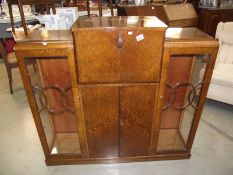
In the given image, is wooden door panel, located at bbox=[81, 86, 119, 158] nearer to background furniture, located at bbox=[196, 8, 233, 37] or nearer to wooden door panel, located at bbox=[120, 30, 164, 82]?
wooden door panel, located at bbox=[120, 30, 164, 82]

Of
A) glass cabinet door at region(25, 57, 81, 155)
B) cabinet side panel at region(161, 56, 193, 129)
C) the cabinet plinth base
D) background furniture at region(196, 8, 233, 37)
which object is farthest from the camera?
background furniture at region(196, 8, 233, 37)

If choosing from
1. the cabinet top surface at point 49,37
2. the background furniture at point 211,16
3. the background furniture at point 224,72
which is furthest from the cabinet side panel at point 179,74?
the background furniture at point 211,16

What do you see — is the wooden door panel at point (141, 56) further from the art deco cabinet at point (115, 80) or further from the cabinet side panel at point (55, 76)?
the cabinet side panel at point (55, 76)

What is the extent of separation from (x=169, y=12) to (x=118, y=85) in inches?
108

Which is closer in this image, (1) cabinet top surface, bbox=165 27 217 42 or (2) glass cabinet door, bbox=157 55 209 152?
(1) cabinet top surface, bbox=165 27 217 42

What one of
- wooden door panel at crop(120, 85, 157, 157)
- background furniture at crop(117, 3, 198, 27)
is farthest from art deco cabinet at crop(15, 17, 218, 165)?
background furniture at crop(117, 3, 198, 27)

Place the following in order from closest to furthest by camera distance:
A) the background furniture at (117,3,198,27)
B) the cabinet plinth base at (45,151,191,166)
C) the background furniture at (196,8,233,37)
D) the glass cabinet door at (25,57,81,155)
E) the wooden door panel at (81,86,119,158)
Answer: the wooden door panel at (81,86,119,158), the glass cabinet door at (25,57,81,155), the cabinet plinth base at (45,151,191,166), the background furniture at (117,3,198,27), the background furniture at (196,8,233,37)

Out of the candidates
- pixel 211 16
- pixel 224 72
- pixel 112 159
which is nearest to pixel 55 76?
pixel 112 159

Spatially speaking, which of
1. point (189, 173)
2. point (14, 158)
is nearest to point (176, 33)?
point (189, 173)

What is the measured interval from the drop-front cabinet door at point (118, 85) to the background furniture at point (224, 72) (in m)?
1.15

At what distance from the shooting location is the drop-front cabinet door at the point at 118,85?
1.16 metres

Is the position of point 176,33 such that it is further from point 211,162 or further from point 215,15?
point 215,15

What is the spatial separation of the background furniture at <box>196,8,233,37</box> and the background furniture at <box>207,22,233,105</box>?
159cm

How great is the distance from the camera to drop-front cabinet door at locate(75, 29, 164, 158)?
1.16 metres
